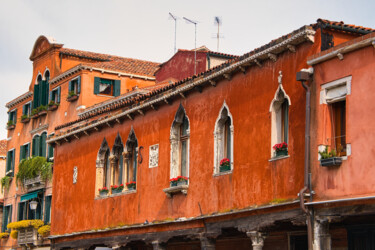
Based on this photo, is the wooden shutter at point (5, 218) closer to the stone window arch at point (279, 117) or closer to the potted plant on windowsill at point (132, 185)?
the potted plant on windowsill at point (132, 185)

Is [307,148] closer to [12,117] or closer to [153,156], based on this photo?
[153,156]

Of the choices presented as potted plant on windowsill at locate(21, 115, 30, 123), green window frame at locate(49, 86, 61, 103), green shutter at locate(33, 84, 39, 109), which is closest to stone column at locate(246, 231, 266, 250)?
green window frame at locate(49, 86, 61, 103)

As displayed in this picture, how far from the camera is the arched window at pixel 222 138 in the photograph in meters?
18.4

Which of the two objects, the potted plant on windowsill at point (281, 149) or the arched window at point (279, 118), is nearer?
the potted plant on windowsill at point (281, 149)

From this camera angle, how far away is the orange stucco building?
14.4 metres

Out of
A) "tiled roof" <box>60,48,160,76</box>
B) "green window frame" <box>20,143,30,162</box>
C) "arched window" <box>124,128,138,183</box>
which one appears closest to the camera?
"arched window" <box>124,128,138,183</box>

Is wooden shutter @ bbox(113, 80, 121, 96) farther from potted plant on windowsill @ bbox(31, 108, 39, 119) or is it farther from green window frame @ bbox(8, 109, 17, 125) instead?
green window frame @ bbox(8, 109, 17, 125)

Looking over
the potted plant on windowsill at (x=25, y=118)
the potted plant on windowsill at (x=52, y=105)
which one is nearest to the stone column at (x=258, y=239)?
the potted plant on windowsill at (x=52, y=105)

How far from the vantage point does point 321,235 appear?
14367mm

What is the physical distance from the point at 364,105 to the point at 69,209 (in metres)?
15.4

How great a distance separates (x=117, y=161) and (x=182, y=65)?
672cm

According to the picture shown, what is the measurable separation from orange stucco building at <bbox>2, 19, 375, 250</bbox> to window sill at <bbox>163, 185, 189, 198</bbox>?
0.04 metres

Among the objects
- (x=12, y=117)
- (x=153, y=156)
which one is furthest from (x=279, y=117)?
(x=12, y=117)

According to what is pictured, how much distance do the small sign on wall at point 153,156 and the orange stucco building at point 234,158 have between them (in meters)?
0.03
